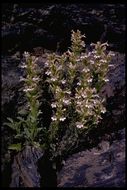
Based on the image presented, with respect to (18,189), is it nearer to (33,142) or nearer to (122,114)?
(33,142)

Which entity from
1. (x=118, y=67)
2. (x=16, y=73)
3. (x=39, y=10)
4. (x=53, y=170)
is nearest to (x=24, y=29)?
(x=39, y=10)

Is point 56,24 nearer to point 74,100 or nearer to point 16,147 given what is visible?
point 74,100

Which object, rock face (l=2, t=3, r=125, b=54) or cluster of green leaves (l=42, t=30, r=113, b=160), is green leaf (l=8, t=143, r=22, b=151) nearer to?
cluster of green leaves (l=42, t=30, r=113, b=160)

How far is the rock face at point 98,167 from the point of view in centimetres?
588

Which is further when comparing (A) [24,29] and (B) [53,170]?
(A) [24,29]

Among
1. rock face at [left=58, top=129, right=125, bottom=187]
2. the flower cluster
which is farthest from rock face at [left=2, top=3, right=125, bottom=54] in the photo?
rock face at [left=58, top=129, right=125, bottom=187]

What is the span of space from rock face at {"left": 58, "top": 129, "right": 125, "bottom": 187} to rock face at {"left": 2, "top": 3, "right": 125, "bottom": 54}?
8.60 ft

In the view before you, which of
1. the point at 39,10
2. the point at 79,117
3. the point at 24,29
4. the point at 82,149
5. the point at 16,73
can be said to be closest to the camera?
the point at 79,117

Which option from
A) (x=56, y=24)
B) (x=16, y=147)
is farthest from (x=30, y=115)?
(x=56, y=24)

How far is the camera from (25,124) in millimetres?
6254

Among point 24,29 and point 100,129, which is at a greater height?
point 24,29

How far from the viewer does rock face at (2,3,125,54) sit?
845 cm

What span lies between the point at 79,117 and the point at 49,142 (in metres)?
0.62

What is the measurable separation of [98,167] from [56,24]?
3812 mm
